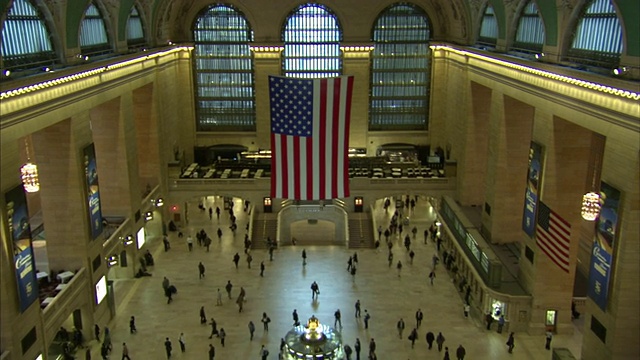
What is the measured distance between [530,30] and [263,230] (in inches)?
720

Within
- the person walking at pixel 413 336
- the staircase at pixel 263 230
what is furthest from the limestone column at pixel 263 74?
the person walking at pixel 413 336

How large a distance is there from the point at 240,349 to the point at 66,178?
9.14 metres

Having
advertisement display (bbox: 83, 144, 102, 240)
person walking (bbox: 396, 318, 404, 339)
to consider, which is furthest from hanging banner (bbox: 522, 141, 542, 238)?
advertisement display (bbox: 83, 144, 102, 240)

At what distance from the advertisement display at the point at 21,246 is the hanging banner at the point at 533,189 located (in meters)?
17.8

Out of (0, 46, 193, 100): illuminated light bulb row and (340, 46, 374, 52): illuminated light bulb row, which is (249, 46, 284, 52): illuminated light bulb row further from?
(0, 46, 193, 100): illuminated light bulb row

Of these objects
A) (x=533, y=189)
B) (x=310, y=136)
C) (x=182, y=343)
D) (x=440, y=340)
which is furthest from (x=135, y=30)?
(x=440, y=340)

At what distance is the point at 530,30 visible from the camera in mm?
26266

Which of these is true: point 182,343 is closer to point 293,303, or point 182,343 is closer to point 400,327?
point 293,303

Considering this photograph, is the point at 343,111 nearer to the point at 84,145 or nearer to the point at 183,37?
the point at 84,145

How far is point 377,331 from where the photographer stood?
25.2m

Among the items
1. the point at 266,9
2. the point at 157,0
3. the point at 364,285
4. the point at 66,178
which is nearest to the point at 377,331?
the point at 364,285

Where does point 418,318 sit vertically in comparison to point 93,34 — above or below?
below

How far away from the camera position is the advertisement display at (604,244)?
17.8 m

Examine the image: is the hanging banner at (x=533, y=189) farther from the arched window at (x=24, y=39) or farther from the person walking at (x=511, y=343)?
the arched window at (x=24, y=39)
